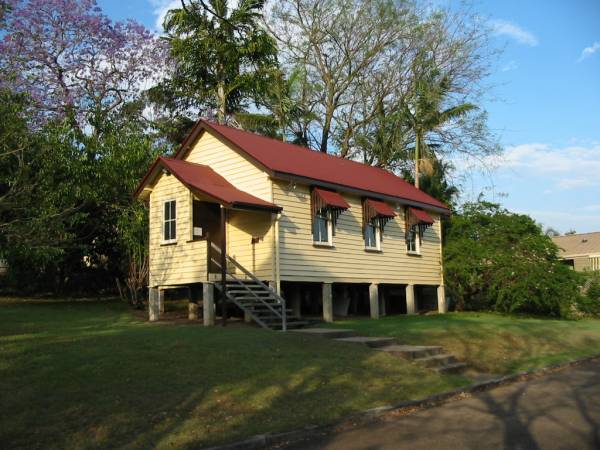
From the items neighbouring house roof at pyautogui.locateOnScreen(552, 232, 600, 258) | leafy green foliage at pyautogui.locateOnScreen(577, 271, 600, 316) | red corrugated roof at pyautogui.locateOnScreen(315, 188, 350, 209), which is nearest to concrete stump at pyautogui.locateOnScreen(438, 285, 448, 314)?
leafy green foliage at pyautogui.locateOnScreen(577, 271, 600, 316)

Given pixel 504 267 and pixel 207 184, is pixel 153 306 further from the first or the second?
pixel 504 267

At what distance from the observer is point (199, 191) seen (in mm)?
17125

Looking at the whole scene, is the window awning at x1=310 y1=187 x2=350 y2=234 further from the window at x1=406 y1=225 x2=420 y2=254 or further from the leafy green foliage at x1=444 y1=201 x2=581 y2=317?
the leafy green foliage at x1=444 y1=201 x2=581 y2=317

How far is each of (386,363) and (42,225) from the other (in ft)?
31.3

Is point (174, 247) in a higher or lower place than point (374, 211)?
lower

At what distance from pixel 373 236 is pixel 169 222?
24.3 feet

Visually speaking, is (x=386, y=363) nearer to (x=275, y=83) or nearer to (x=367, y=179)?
(x=367, y=179)

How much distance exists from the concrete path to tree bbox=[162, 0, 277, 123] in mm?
22869

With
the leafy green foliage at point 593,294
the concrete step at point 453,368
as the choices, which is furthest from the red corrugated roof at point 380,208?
the leafy green foliage at point 593,294

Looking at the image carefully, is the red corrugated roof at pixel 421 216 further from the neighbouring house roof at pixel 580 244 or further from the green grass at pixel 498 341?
the neighbouring house roof at pixel 580 244

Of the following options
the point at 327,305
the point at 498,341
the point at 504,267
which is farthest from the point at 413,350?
the point at 504,267

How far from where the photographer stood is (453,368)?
506 inches

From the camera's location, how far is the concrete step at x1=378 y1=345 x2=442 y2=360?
12805 mm

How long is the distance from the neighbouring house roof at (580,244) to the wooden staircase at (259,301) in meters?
28.1
